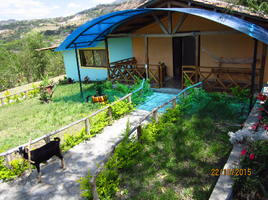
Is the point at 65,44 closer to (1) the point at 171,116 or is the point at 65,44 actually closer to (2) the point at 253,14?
(1) the point at 171,116

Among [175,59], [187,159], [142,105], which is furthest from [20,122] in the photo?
[175,59]

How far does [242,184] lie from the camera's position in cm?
318

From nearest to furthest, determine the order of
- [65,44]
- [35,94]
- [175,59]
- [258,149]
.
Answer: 1. [258,149]
2. [65,44]
3. [175,59]
4. [35,94]

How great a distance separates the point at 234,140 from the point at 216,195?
5.47 ft

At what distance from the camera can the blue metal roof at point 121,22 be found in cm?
617

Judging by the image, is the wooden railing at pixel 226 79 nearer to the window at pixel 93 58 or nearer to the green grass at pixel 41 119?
the green grass at pixel 41 119

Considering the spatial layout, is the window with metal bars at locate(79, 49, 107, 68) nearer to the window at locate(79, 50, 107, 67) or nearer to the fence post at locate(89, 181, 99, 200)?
the window at locate(79, 50, 107, 67)

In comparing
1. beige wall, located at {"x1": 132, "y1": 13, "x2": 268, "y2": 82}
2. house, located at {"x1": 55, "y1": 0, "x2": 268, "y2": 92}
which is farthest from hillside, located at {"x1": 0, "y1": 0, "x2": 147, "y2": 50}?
beige wall, located at {"x1": 132, "y1": 13, "x2": 268, "y2": 82}

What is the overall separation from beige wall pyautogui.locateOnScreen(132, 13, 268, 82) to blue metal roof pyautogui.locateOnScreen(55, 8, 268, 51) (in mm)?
2129

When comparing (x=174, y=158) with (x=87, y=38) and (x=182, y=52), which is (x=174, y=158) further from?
(x=182, y=52)

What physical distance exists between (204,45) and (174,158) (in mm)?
7459

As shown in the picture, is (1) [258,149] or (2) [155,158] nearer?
(1) [258,149]

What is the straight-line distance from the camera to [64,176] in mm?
4242

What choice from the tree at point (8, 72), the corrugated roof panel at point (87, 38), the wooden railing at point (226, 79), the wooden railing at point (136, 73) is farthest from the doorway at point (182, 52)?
the tree at point (8, 72)
